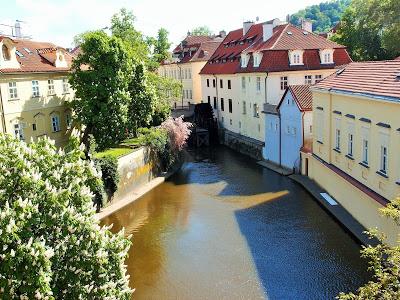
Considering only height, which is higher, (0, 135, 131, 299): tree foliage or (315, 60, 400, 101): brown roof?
(315, 60, 400, 101): brown roof

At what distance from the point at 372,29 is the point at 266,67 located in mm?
12079

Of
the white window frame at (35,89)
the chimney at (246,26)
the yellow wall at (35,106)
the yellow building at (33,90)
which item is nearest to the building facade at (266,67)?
the chimney at (246,26)

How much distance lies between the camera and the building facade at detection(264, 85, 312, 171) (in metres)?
27.8

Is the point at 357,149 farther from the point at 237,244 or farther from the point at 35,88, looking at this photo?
the point at 35,88

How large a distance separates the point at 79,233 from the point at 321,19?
14074 cm

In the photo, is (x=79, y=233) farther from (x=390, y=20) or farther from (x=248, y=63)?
(x=390, y=20)

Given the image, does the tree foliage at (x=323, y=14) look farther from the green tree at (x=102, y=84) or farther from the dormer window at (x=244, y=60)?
the green tree at (x=102, y=84)

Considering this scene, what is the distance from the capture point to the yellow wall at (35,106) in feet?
86.5

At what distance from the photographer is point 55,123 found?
30.5 m

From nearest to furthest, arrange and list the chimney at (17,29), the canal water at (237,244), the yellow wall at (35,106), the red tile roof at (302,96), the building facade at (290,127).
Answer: the canal water at (237,244)
the yellow wall at (35,106)
the red tile roof at (302,96)
the building facade at (290,127)
the chimney at (17,29)

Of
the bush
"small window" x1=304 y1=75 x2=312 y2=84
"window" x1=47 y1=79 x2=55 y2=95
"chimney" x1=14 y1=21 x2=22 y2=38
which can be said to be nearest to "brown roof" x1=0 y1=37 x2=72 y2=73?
"window" x1=47 y1=79 x2=55 y2=95

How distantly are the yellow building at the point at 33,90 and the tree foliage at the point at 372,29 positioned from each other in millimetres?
24455

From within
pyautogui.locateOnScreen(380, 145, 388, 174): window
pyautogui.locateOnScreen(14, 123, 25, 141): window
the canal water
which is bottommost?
the canal water

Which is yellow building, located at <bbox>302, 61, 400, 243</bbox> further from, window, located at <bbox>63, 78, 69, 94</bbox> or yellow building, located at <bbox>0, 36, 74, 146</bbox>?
window, located at <bbox>63, 78, 69, 94</bbox>
